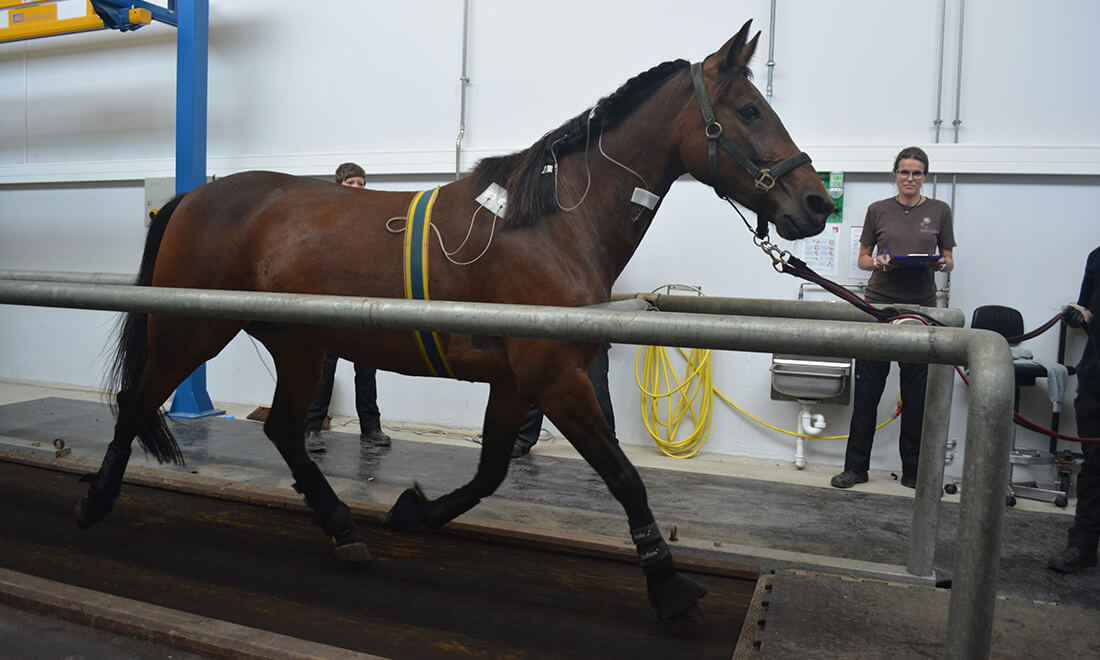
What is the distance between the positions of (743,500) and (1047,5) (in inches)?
126

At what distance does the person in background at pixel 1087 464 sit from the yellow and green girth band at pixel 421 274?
7.60 feet

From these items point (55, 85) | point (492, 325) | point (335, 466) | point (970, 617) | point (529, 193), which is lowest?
point (335, 466)

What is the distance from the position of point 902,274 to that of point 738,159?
228 centimetres

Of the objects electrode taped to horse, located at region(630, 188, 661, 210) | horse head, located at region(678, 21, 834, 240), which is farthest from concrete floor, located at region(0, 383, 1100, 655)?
electrode taped to horse, located at region(630, 188, 661, 210)

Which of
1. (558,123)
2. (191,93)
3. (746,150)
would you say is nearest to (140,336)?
(746,150)

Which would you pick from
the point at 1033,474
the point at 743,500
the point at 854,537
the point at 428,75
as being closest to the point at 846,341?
the point at 854,537

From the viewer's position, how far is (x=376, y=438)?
4.58 m

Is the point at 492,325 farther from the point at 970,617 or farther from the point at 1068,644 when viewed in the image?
the point at 1068,644

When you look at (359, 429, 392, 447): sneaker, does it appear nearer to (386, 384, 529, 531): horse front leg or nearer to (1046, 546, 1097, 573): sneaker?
(386, 384, 529, 531): horse front leg

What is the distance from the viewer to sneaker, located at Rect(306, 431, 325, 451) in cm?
428

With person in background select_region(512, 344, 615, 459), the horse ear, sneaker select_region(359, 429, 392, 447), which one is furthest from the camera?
sneaker select_region(359, 429, 392, 447)

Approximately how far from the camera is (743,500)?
3549 mm

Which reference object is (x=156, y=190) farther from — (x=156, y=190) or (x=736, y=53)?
(x=736, y=53)

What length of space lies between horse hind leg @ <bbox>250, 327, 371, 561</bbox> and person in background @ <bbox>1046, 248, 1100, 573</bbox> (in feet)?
8.53
